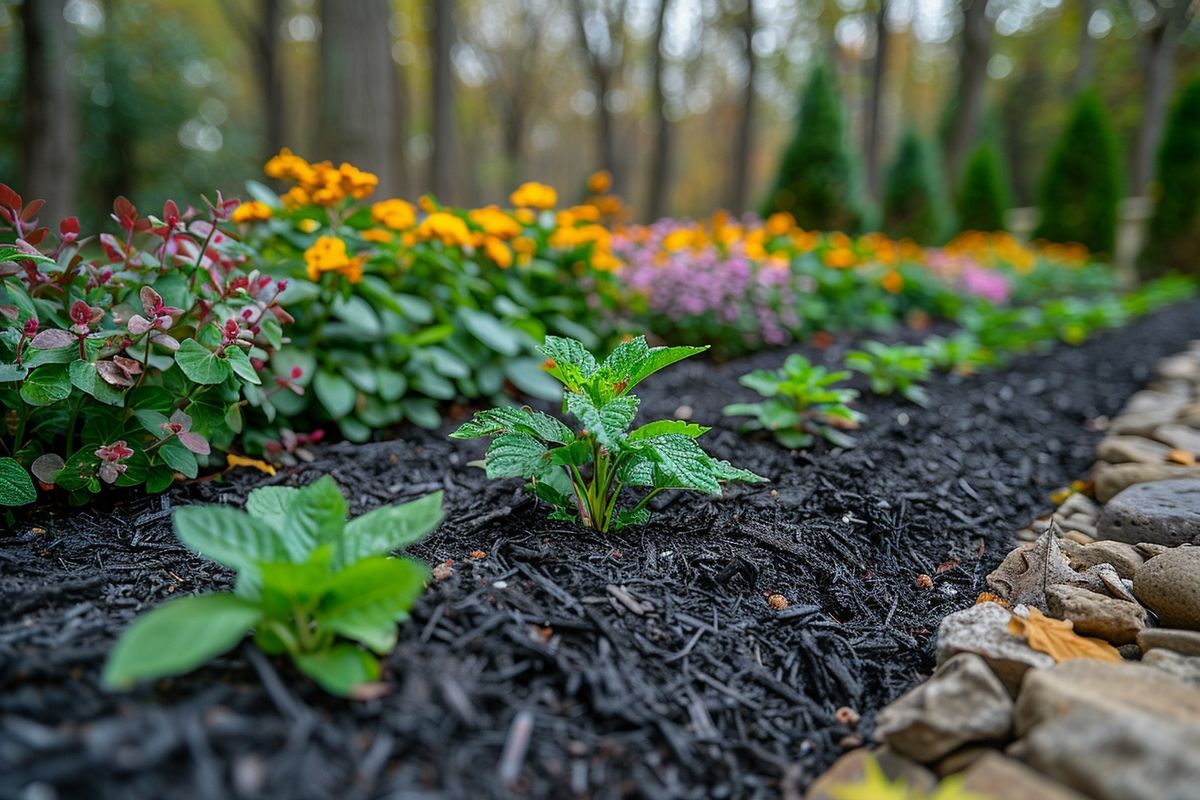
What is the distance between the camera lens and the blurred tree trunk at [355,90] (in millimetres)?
4797

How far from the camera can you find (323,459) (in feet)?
7.43

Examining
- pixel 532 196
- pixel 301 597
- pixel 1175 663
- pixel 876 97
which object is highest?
pixel 876 97

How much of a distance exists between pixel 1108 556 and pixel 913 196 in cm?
943

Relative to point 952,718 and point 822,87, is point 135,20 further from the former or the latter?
point 952,718

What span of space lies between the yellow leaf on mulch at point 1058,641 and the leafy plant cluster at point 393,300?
1772 mm

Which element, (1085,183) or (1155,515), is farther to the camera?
(1085,183)

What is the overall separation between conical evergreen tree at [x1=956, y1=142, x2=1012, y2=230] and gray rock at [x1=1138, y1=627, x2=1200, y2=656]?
11.5 meters

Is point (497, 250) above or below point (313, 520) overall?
above

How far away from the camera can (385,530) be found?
125 cm

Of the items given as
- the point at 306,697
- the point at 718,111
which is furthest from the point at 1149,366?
the point at 718,111

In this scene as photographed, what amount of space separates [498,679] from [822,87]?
783 centimetres

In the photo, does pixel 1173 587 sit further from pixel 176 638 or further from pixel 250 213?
pixel 250 213

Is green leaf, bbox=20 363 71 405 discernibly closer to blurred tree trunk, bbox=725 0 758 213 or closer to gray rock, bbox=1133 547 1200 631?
gray rock, bbox=1133 547 1200 631

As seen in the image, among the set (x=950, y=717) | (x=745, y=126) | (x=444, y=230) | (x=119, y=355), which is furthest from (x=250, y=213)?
(x=745, y=126)
